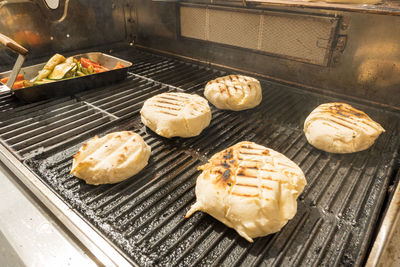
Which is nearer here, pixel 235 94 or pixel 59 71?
pixel 235 94

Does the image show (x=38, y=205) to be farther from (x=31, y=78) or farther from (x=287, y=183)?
(x=31, y=78)

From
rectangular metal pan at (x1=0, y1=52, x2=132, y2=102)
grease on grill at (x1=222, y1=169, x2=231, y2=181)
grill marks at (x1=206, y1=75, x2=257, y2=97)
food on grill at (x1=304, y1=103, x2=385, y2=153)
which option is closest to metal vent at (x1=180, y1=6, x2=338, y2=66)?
grill marks at (x1=206, y1=75, x2=257, y2=97)

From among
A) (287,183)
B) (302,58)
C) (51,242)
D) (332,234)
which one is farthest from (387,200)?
(51,242)

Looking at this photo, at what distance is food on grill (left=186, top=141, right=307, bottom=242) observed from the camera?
1.59 metres

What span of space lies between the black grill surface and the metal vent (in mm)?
486

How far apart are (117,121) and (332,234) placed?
7.08ft

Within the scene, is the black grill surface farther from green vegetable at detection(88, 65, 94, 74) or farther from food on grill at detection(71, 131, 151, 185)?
green vegetable at detection(88, 65, 94, 74)

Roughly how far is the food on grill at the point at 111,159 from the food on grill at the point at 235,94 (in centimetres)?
105

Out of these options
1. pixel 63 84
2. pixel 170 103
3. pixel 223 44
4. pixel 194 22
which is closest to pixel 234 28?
pixel 223 44

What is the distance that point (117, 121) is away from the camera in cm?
279

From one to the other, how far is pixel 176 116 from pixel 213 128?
46cm

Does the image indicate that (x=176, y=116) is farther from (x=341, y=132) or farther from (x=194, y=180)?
(x=341, y=132)

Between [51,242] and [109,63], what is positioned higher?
[109,63]

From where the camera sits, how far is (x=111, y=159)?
2.04 m
